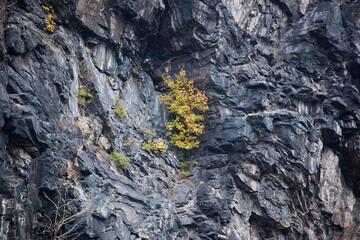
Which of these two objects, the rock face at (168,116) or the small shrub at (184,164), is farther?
the small shrub at (184,164)

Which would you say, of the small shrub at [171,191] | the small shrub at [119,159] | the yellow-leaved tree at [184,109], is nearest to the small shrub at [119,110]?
the small shrub at [119,159]

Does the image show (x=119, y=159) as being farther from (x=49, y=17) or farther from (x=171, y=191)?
(x=49, y=17)

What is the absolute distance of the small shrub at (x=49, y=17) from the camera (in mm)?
14205

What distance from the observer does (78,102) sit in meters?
14.6

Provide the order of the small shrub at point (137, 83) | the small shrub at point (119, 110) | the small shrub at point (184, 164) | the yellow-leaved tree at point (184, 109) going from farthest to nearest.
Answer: the small shrub at point (137, 83) → the yellow-leaved tree at point (184, 109) → the small shrub at point (184, 164) → the small shrub at point (119, 110)

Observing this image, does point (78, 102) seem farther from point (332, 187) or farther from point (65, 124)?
point (332, 187)

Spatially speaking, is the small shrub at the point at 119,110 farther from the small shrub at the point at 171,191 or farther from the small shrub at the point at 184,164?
the small shrub at the point at 171,191

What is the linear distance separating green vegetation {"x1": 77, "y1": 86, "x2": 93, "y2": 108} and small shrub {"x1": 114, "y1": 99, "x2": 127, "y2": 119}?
1755mm

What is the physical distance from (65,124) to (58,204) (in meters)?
3.64

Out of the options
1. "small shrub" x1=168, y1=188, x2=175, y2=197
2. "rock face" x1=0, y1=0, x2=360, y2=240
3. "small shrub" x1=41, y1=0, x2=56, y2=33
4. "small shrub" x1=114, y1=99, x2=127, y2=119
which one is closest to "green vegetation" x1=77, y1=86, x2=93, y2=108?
"rock face" x1=0, y1=0, x2=360, y2=240

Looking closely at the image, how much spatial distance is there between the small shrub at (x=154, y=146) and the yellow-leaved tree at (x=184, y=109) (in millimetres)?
1058

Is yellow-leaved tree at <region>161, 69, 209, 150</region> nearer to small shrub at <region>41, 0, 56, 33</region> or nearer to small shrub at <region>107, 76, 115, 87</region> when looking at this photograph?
small shrub at <region>107, 76, 115, 87</region>

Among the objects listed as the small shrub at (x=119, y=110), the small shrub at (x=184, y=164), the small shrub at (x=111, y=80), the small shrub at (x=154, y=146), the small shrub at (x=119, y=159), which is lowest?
the small shrub at (x=119, y=159)

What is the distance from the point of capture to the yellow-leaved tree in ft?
62.3
